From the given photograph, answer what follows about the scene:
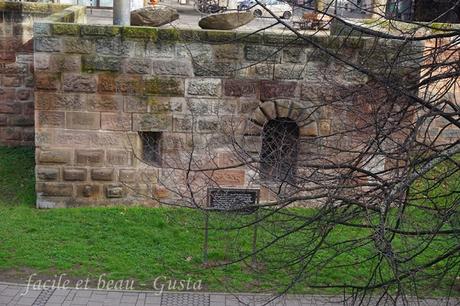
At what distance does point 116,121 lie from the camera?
9.89 m

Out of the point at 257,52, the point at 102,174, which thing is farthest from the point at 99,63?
the point at 257,52

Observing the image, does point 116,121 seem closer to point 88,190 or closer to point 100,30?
point 88,190

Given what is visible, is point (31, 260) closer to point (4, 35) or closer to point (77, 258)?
point (77, 258)

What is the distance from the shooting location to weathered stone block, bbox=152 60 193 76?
32.0ft

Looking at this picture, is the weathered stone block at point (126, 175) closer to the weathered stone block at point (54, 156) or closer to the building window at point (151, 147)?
the building window at point (151, 147)

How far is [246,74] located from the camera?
32.3 ft

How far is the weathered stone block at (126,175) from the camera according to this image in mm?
10094

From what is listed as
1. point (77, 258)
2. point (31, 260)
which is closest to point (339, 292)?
point (77, 258)

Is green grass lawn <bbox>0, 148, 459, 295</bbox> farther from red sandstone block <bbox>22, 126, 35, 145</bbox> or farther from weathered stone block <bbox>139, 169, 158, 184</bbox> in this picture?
red sandstone block <bbox>22, 126, 35, 145</bbox>

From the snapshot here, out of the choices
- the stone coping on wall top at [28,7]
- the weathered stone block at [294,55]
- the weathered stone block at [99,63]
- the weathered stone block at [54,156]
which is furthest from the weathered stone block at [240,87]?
the stone coping on wall top at [28,7]

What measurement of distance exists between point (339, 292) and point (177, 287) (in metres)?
1.92

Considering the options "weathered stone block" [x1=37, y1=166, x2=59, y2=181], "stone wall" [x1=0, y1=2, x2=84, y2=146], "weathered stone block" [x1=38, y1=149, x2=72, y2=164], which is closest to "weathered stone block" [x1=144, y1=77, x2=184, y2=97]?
"weathered stone block" [x1=38, y1=149, x2=72, y2=164]

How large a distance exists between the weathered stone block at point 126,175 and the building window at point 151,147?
270mm

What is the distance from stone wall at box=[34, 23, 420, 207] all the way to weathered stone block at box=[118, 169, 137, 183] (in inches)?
0.6
